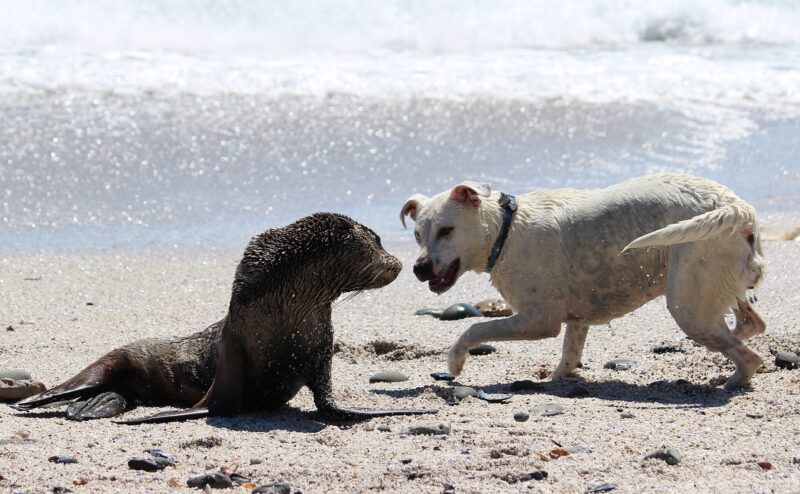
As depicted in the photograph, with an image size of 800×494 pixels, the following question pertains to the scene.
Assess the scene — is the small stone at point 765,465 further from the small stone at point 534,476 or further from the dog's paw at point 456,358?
the dog's paw at point 456,358

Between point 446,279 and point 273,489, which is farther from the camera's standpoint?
point 446,279

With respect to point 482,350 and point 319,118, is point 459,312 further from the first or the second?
point 319,118

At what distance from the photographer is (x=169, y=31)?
21078 mm

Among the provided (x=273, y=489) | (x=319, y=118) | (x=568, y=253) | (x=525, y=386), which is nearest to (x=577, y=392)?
(x=525, y=386)

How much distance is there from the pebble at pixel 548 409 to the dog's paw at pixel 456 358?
28.5 inches

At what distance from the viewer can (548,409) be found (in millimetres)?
5973

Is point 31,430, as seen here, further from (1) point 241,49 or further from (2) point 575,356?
(1) point 241,49

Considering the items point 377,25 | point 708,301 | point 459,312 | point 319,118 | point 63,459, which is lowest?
point 63,459

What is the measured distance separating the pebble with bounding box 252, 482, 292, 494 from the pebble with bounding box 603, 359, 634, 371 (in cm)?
318

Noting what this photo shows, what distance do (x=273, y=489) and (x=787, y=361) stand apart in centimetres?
356

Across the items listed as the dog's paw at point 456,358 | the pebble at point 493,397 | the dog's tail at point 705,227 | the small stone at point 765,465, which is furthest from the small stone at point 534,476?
the dog's paw at point 456,358

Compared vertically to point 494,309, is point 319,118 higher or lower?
higher

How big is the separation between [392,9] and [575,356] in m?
18.7

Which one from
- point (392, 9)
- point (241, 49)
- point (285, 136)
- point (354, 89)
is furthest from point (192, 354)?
point (392, 9)
